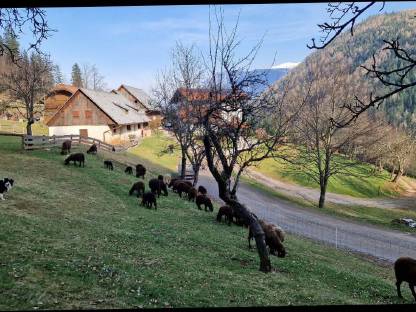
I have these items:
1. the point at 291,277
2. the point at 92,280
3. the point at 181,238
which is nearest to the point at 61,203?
the point at 181,238

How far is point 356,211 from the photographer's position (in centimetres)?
4525

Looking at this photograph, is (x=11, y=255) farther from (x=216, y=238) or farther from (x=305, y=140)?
(x=305, y=140)

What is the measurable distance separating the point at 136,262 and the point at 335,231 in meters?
24.3

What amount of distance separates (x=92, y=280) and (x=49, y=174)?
64.7 ft

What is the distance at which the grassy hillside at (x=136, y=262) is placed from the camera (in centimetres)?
889

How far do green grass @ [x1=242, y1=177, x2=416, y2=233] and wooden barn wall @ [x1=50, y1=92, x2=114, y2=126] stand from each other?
89.6 feet

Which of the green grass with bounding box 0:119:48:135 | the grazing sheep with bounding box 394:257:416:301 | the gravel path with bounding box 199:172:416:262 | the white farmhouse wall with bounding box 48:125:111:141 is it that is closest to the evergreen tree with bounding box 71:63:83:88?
the green grass with bounding box 0:119:48:135

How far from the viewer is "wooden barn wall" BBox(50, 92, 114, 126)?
192ft

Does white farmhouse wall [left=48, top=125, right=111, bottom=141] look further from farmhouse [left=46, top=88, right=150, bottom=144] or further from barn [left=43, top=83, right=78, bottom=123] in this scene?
barn [left=43, top=83, right=78, bottom=123]

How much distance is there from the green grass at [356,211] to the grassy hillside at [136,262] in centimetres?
1745

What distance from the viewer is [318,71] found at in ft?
116

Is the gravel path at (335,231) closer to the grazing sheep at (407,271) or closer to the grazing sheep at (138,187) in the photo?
the grazing sheep at (138,187)

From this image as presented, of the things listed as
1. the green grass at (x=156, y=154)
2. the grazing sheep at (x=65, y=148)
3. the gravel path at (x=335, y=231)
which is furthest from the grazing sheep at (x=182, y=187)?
the green grass at (x=156, y=154)

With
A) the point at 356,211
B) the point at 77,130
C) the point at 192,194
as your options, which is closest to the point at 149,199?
the point at 192,194
